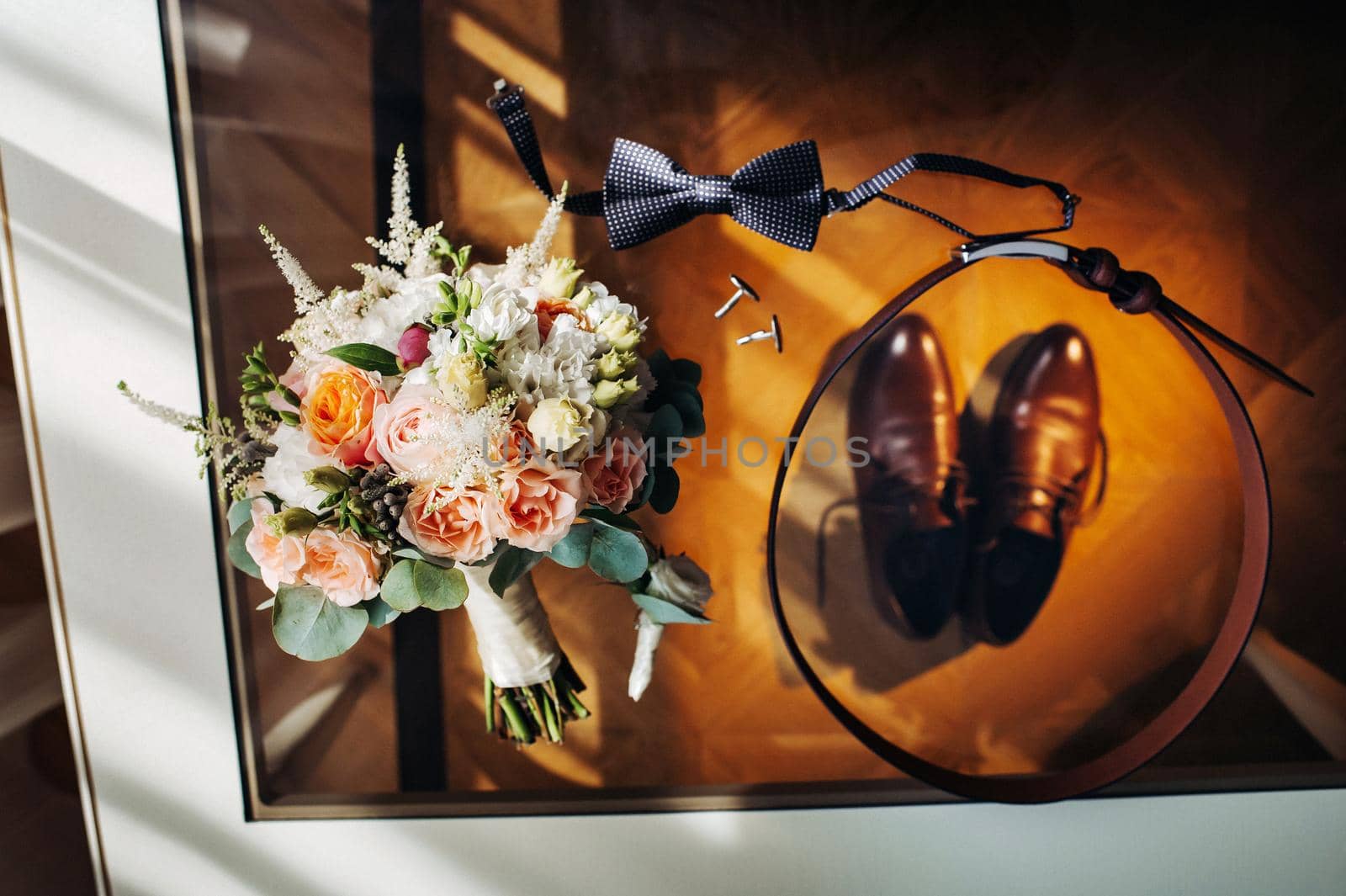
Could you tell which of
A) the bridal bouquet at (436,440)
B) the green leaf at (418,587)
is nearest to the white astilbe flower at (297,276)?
the bridal bouquet at (436,440)

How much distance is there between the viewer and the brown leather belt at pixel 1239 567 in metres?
0.63

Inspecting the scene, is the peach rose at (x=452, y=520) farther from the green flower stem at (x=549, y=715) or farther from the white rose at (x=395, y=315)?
the green flower stem at (x=549, y=715)

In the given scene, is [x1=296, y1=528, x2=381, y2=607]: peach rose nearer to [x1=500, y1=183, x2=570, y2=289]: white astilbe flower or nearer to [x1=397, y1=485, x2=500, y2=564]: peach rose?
[x1=397, y1=485, x2=500, y2=564]: peach rose

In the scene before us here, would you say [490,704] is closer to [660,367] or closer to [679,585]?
[679,585]

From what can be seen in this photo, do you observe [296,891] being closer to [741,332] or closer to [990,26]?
[741,332]

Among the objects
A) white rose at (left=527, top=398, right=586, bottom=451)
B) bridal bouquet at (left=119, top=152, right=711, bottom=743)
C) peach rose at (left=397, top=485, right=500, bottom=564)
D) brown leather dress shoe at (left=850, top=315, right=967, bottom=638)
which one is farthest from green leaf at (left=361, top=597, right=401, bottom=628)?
brown leather dress shoe at (left=850, top=315, right=967, bottom=638)

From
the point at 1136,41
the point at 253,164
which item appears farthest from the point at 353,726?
the point at 1136,41

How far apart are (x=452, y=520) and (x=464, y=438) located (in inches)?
2.5

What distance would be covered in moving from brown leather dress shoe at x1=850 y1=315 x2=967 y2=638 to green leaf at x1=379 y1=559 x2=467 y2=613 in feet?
1.47

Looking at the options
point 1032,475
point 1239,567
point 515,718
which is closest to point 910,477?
point 1032,475

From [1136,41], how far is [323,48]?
83 cm

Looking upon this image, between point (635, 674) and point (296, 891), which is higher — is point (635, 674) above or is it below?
above

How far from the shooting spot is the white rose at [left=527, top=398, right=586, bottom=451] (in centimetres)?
50

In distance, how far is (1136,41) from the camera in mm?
717
